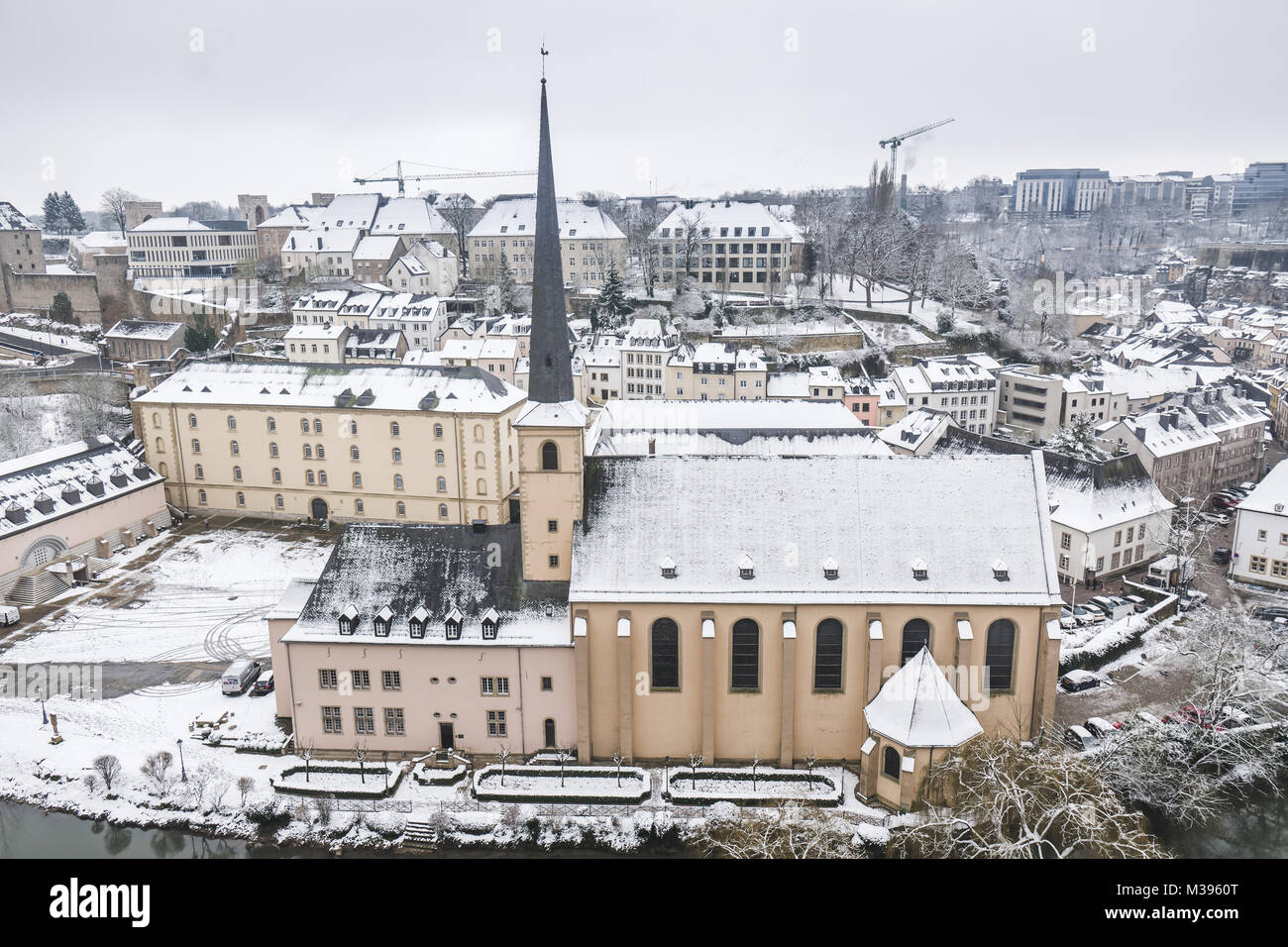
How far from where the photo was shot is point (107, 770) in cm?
3691

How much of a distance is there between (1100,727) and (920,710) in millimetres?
11496

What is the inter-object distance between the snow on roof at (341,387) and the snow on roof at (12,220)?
59.5 m

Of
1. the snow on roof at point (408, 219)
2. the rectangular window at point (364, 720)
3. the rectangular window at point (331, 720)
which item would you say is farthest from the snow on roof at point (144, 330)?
the rectangular window at point (364, 720)

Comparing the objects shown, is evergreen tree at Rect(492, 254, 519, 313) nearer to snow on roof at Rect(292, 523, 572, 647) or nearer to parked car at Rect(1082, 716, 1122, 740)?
snow on roof at Rect(292, 523, 572, 647)

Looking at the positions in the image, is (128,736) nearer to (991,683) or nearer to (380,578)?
(380,578)

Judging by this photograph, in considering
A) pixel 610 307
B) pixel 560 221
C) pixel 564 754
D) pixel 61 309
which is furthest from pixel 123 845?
pixel 560 221

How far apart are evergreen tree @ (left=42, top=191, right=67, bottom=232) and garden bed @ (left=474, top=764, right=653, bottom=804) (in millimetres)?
172378

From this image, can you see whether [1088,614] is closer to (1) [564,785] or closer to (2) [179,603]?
(1) [564,785]

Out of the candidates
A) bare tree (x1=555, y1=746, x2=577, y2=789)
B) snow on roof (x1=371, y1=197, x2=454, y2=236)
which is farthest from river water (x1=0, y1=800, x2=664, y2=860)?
snow on roof (x1=371, y1=197, x2=454, y2=236)

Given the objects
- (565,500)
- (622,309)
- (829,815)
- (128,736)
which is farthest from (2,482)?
(622,309)

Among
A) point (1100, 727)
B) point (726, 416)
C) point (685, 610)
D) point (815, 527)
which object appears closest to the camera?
point (685, 610)

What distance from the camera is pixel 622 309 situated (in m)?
114

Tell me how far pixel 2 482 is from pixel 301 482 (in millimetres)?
18533

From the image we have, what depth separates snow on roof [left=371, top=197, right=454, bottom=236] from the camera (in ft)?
451
